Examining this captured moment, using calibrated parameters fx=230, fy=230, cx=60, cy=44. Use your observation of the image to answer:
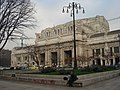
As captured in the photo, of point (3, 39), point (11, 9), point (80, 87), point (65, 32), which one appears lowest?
point (80, 87)

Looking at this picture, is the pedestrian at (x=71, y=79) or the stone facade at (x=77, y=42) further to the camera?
the stone facade at (x=77, y=42)

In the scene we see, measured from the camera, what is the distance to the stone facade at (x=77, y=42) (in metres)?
97.1

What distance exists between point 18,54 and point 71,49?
4559 centimetres

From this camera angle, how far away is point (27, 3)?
28.7 m

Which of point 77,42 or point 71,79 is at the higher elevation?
point 77,42

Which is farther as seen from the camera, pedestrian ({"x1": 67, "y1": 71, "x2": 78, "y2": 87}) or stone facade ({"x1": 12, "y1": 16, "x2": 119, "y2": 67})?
stone facade ({"x1": 12, "y1": 16, "x2": 119, "y2": 67})

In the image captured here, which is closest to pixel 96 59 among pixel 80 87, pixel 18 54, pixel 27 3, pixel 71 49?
pixel 71 49

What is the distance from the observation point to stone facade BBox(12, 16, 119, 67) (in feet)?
318

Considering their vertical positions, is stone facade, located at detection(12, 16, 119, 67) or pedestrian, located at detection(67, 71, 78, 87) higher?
stone facade, located at detection(12, 16, 119, 67)

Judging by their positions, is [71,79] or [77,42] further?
[77,42]

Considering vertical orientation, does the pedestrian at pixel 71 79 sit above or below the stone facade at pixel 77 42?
below

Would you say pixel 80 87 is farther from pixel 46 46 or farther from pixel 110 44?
pixel 46 46

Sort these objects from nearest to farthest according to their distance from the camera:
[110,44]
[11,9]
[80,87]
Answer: [80,87], [11,9], [110,44]

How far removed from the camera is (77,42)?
342 ft
